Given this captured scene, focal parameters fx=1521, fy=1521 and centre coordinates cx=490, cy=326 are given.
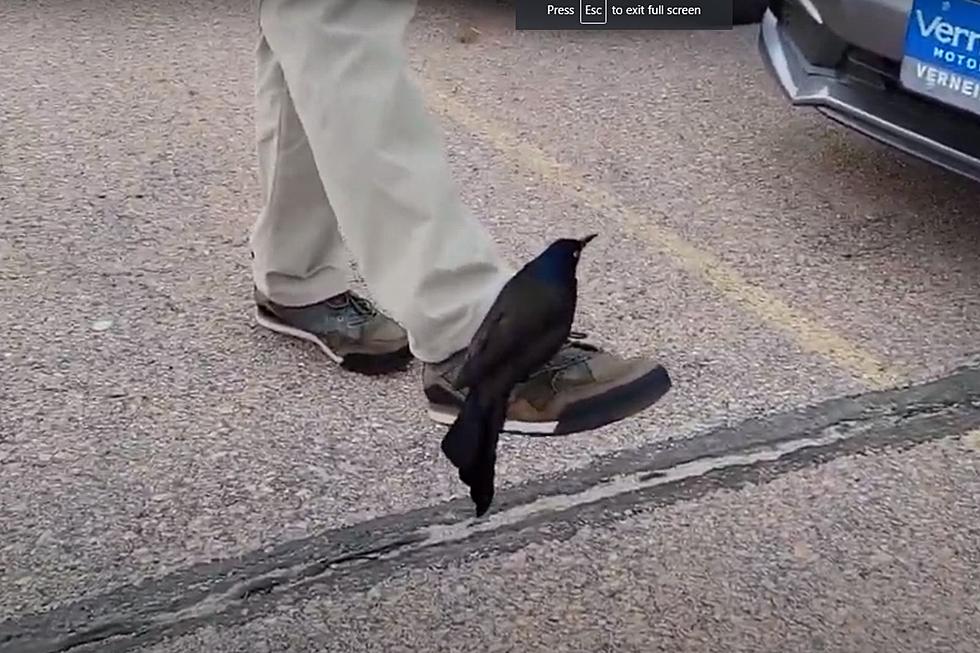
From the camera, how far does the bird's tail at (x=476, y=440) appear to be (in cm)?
239

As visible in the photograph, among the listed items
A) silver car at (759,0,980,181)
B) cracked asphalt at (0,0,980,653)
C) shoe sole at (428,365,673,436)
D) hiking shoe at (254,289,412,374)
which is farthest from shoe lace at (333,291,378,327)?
silver car at (759,0,980,181)

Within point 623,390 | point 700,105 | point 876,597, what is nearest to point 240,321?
point 623,390

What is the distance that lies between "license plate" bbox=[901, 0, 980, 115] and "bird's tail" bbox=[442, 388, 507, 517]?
1792mm

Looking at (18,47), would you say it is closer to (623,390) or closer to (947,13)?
(947,13)

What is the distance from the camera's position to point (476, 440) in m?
2.38

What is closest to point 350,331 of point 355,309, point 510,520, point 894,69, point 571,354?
point 355,309

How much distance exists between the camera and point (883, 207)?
433 cm

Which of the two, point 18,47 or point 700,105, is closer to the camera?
point 700,105

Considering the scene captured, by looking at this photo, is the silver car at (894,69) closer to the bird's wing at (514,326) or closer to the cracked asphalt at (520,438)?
the cracked asphalt at (520,438)

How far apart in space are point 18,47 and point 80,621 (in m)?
3.68

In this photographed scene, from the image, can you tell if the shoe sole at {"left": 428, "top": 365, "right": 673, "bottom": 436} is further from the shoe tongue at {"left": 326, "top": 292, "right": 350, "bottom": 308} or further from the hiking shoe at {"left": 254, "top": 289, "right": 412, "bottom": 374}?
the shoe tongue at {"left": 326, "top": 292, "right": 350, "bottom": 308}

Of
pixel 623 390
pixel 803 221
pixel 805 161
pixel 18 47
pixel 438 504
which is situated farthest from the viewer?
pixel 18 47

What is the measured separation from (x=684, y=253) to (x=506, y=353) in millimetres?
1731

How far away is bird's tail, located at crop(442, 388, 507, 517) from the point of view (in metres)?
2.39
